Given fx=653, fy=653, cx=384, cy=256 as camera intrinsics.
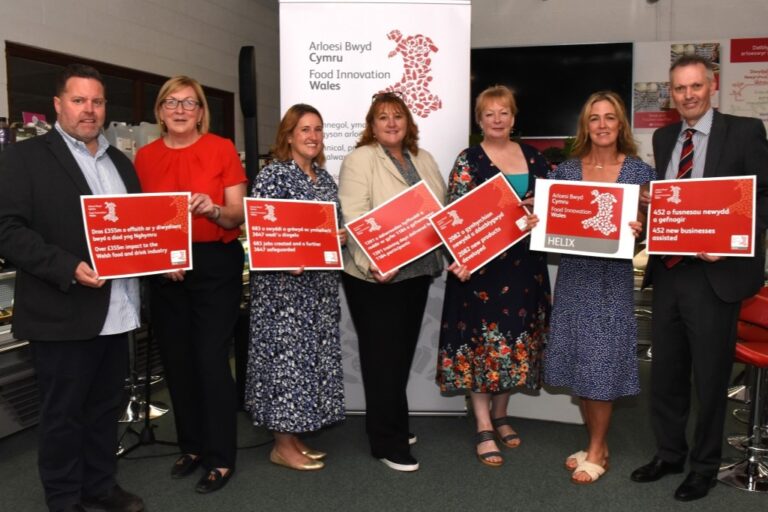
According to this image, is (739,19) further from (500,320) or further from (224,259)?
(224,259)

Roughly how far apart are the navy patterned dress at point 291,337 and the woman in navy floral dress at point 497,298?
584 millimetres

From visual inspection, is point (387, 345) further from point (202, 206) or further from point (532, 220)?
point (202, 206)

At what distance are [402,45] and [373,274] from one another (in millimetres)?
1455

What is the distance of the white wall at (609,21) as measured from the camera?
7.43 m

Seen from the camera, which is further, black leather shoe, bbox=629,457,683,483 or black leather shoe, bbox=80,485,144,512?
black leather shoe, bbox=629,457,683,483

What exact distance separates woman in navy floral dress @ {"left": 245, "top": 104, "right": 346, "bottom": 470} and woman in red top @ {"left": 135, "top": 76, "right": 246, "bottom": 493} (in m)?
0.11

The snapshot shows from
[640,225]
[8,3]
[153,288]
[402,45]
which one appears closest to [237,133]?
[8,3]

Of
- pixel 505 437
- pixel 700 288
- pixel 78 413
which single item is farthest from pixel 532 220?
pixel 78 413

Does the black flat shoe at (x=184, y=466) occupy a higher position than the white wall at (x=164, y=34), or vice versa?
the white wall at (x=164, y=34)

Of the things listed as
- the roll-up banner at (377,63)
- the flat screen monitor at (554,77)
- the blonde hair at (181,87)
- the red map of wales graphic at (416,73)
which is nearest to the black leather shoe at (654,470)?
the roll-up banner at (377,63)

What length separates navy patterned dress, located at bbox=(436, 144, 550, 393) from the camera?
2.86m

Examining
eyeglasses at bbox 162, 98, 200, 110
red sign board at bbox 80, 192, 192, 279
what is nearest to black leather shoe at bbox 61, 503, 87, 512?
red sign board at bbox 80, 192, 192, 279

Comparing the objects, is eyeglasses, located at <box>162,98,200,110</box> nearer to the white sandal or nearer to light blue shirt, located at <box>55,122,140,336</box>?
light blue shirt, located at <box>55,122,140,336</box>

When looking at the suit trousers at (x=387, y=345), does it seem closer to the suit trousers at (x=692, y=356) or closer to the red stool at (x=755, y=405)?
the suit trousers at (x=692, y=356)
